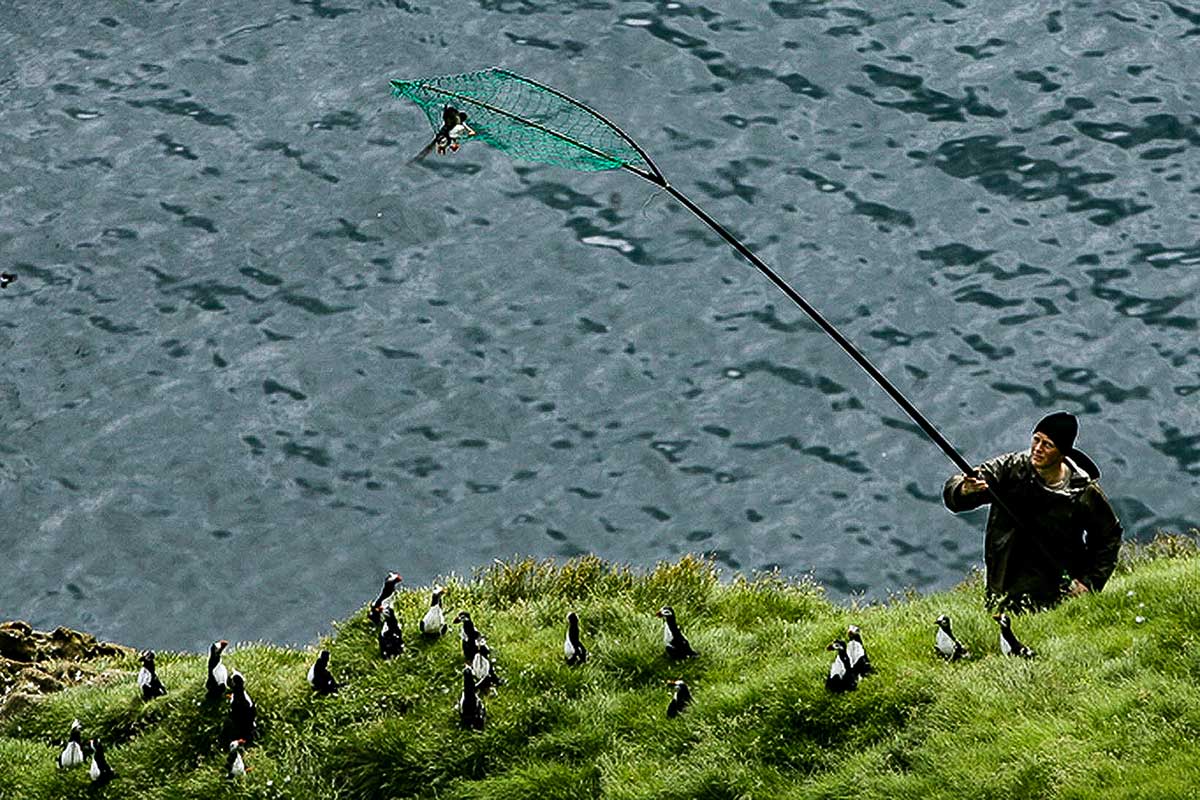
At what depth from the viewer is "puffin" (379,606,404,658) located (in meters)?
15.0

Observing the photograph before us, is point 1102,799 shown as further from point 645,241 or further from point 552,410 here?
point 645,241

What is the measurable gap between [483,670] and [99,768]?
3.28 m

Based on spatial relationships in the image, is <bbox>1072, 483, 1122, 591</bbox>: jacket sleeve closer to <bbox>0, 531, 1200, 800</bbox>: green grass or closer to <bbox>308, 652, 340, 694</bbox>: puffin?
<bbox>0, 531, 1200, 800</bbox>: green grass

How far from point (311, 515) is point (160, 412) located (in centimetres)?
320

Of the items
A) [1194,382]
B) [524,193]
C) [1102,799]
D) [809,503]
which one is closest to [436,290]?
[524,193]

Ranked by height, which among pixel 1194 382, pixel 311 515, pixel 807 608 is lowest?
pixel 311 515

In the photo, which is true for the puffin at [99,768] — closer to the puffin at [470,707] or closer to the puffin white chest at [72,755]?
the puffin white chest at [72,755]

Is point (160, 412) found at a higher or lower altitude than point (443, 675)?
lower

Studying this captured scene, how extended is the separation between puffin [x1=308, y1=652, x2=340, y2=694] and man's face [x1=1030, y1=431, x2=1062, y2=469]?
20.0 feet

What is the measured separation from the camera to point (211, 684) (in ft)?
49.2

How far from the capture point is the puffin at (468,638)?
47.2ft

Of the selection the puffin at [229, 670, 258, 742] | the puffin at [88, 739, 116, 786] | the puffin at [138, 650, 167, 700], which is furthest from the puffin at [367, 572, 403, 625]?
the puffin at [88, 739, 116, 786]

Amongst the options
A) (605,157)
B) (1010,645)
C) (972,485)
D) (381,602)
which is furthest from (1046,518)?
(381,602)

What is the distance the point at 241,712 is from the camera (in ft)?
47.8
